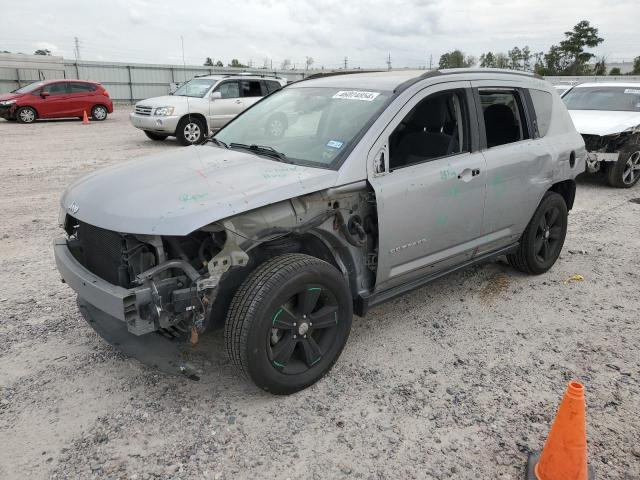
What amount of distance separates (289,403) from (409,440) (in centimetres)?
74

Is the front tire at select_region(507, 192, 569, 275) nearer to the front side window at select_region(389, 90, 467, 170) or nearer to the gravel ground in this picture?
the gravel ground

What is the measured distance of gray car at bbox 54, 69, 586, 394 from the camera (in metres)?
2.76

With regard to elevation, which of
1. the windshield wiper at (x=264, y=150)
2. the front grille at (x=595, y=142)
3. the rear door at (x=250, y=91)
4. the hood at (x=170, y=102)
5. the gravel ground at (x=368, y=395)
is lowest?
the gravel ground at (x=368, y=395)

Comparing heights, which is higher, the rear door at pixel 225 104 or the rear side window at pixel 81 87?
the rear side window at pixel 81 87

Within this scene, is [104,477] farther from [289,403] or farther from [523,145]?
[523,145]

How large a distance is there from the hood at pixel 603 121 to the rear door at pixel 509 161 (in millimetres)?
4910

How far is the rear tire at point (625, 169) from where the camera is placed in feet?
28.5

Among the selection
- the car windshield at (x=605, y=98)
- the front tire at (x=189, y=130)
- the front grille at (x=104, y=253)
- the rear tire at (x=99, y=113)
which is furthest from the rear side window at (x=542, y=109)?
the rear tire at (x=99, y=113)

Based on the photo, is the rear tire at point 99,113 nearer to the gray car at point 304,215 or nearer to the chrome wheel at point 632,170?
the gray car at point 304,215

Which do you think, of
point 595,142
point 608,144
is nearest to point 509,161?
point 595,142

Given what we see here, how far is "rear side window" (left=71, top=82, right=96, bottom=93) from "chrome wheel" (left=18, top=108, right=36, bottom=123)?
168 centimetres

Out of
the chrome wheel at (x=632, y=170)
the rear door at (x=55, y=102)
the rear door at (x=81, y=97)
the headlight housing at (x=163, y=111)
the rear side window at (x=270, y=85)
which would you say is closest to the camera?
the chrome wheel at (x=632, y=170)

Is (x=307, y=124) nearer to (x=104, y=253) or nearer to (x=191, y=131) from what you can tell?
(x=104, y=253)

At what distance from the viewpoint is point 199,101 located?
527 inches
